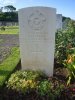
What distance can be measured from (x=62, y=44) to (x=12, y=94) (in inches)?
141

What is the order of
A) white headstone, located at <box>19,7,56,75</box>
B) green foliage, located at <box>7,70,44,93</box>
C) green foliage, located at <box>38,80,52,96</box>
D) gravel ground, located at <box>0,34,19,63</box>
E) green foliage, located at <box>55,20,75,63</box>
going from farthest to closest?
gravel ground, located at <box>0,34,19,63</box>, green foliage, located at <box>55,20,75,63</box>, white headstone, located at <box>19,7,56,75</box>, green foliage, located at <box>7,70,44,93</box>, green foliage, located at <box>38,80,52,96</box>

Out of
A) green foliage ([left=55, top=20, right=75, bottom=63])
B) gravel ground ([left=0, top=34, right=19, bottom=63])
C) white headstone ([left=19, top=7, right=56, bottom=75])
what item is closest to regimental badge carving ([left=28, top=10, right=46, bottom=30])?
white headstone ([left=19, top=7, right=56, bottom=75])

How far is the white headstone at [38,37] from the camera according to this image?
580 cm

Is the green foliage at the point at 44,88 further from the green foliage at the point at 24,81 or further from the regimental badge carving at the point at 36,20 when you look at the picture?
the regimental badge carving at the point at 36,20

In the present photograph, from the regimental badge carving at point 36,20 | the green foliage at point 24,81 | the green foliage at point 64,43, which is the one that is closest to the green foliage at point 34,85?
the green foliage at point 24,81

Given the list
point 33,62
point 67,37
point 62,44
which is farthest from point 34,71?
point 67,37

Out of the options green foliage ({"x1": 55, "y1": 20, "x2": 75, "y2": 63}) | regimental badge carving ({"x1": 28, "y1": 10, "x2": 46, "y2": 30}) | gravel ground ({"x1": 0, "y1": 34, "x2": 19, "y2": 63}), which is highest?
regimental badge carving ({"x1": 28, "y1": 10, "x2": 46, "y2": 30})

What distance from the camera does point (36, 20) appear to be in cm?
587

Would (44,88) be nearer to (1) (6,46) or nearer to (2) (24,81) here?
(2) (24,81)

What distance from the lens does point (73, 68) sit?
5758mm

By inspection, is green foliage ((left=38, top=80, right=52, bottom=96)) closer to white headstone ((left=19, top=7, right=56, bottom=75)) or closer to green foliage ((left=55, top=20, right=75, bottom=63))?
white headstone ((left=19, top=7, right=56, bottom=75))

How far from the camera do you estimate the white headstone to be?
5.80 m

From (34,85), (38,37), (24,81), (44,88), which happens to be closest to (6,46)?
(38,37)

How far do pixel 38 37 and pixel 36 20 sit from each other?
42 centimetres
